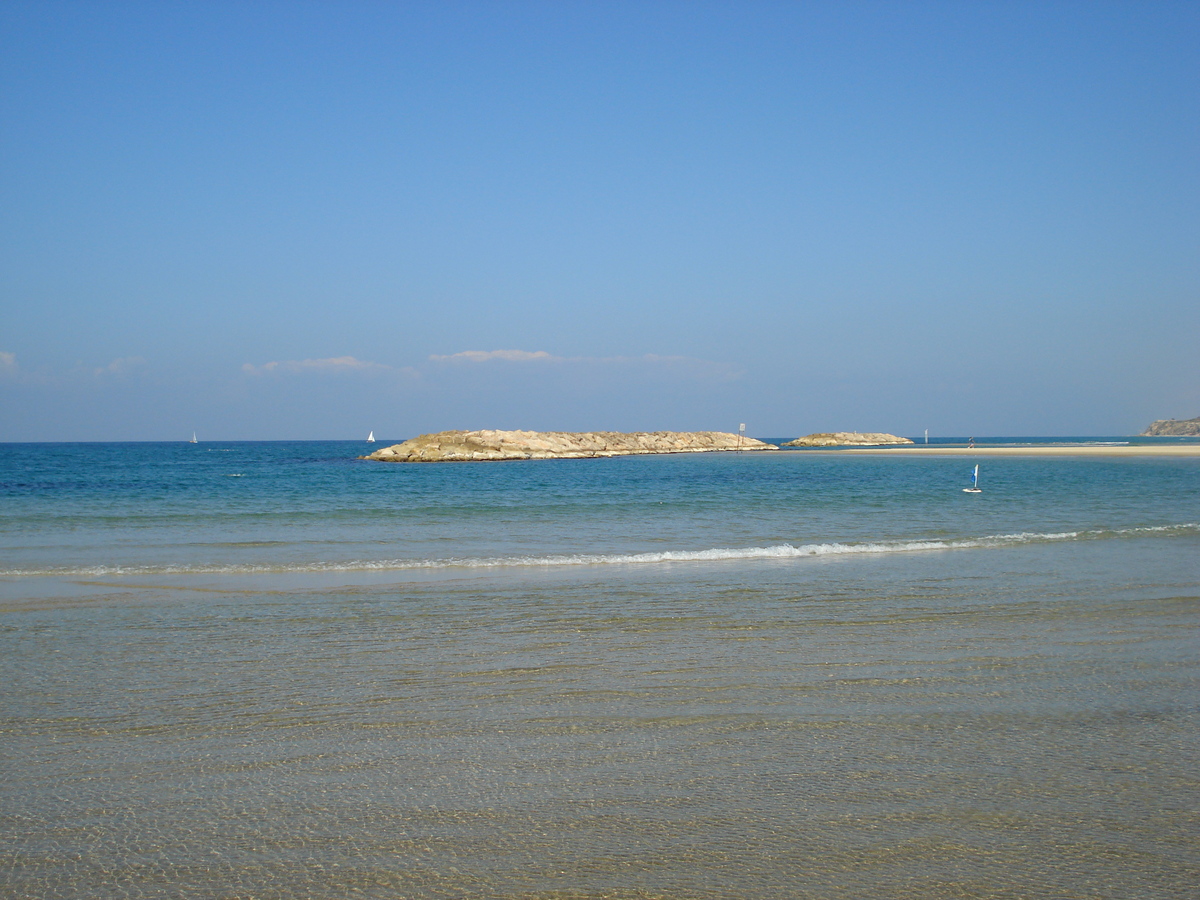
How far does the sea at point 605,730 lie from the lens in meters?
3.83

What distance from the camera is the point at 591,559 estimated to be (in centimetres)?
1546

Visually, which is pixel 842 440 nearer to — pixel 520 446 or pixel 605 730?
pixel 520 446

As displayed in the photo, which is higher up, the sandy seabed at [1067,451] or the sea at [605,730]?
the sandy seabed at [1067,451]

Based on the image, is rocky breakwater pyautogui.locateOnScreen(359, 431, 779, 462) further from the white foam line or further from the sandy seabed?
the white foam line

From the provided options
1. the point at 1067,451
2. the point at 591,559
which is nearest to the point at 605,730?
the point at 591,559

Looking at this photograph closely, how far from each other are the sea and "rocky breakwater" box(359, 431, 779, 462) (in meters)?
68.3

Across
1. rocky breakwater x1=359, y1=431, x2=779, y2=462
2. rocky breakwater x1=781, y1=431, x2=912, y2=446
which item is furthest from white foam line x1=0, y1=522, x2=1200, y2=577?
rocky breakwater x1=781, y1=431, x2=912, y2=446

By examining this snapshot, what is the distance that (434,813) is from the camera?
4359 millimetres

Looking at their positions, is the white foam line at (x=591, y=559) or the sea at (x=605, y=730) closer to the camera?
the sea at (x=605, y=730)

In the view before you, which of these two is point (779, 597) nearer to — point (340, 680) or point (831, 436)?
point (340, 680)

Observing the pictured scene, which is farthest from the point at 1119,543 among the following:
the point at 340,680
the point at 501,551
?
the point at 340,680

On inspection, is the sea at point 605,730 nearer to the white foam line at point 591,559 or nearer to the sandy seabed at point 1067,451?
the white foam line at point 591,559

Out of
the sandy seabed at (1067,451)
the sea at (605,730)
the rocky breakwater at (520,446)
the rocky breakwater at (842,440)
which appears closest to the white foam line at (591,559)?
the sea at (605,730)

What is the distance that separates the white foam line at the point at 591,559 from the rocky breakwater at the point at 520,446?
2598 inches
